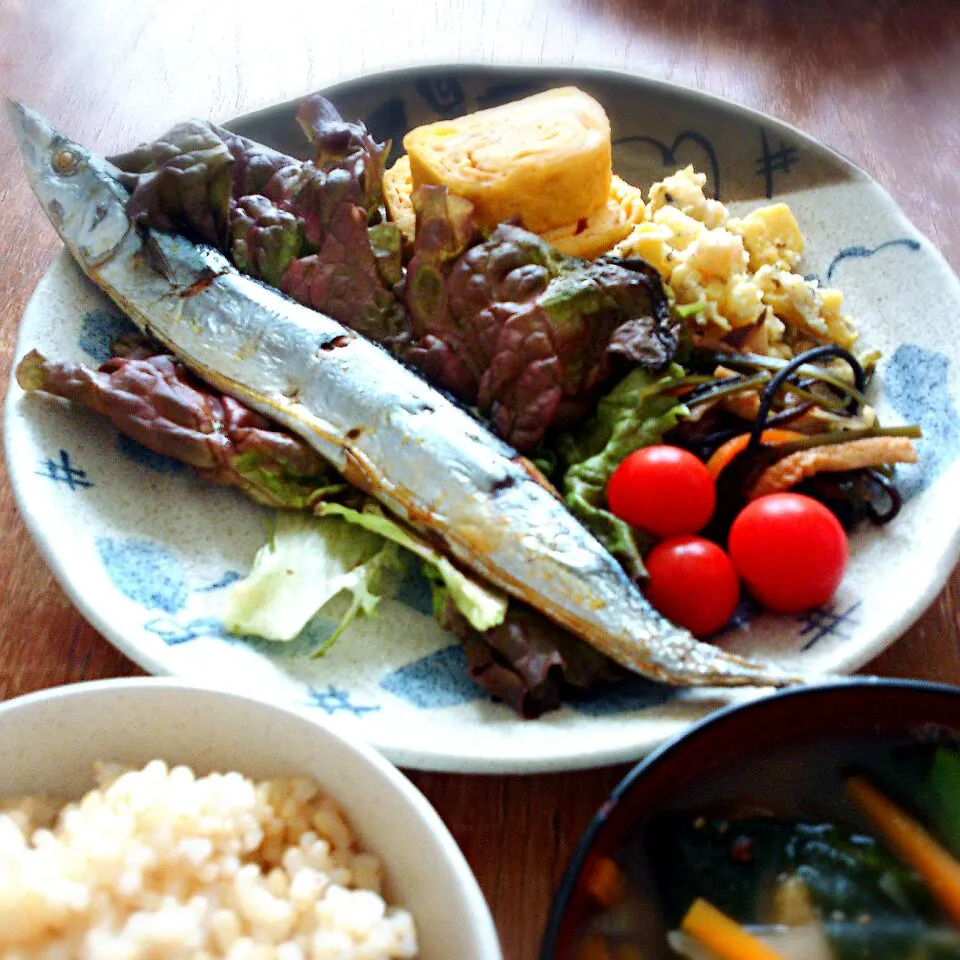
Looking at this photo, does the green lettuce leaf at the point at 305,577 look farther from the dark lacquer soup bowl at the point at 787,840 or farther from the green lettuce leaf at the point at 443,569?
the dark lacquer soup bowl at the point at 787,840

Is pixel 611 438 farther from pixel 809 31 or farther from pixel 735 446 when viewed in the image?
pixel 809 31

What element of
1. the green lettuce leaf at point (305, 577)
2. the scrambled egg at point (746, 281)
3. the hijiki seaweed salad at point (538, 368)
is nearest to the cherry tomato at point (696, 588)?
the hijiki seaweed salad at point (538, 368)

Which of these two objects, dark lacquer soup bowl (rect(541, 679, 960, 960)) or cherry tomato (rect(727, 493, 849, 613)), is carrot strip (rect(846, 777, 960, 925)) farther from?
cherry tomato (rect(727, 493, 849, 613))

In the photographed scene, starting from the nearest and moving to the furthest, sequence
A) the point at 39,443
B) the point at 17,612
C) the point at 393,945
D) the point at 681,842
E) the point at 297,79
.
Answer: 1. the point at 393,945
2. the point at 681,842
3. the point at 17,612
4. the point at 39,443
5. the point at 297,79

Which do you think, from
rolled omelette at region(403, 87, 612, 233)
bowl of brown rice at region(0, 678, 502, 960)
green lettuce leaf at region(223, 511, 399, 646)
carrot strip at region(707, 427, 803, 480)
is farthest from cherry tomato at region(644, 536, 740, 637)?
rolled omelette at region(403, 87, 612, 233)

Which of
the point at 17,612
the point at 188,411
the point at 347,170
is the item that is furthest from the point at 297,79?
the point at 17,612

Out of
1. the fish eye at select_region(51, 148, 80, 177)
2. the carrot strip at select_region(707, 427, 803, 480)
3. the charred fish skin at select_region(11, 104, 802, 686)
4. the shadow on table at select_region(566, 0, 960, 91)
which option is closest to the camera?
the charred fish skin at select_region(11, 104, 802, 686)

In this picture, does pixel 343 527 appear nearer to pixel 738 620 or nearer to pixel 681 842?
pixel 738 620
